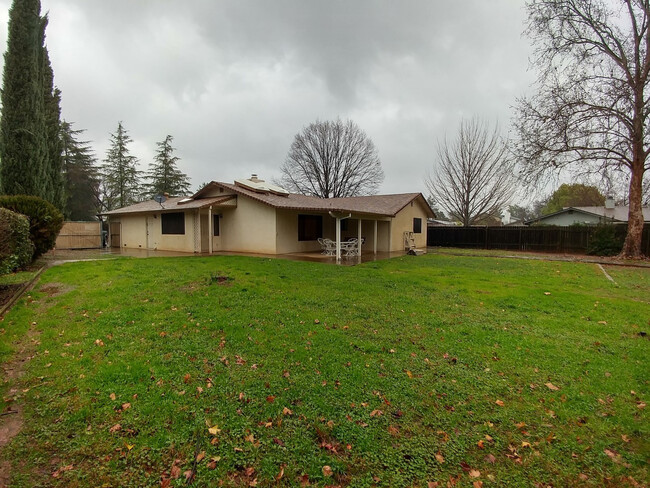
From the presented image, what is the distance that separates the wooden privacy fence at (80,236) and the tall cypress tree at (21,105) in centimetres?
433

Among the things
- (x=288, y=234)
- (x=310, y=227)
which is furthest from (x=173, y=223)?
(x=310, y=227)

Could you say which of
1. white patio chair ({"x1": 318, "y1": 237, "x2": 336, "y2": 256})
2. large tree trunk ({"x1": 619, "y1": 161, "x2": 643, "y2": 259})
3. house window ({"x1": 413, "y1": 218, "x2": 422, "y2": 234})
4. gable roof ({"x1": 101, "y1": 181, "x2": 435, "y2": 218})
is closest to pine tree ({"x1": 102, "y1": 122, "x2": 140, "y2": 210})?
gable roof ({"x1": 101, "y1": 181, "x2": 435, "y2": 218})

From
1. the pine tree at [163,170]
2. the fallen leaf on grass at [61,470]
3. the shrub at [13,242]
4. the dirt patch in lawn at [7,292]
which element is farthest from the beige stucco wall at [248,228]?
the pine tree at [163,170]

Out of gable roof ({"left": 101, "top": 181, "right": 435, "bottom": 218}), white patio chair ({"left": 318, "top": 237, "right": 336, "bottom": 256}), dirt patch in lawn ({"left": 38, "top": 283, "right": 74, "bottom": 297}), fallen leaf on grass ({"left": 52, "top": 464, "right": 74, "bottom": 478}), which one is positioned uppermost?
gable roof ({"left": 101, "top": 181, "right": 435, "bottom": 218})

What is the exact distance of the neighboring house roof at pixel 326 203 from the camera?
46.8ft

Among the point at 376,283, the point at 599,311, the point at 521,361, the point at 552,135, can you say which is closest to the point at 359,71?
the point at 552,135

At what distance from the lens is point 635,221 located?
16.4m

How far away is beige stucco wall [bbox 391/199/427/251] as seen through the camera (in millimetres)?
19883

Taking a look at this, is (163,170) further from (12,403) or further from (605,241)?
(605,241)

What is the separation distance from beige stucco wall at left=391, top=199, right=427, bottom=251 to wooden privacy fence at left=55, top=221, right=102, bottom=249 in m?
18.6

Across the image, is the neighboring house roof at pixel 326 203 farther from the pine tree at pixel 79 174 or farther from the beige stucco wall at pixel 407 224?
the pine tree at pixel 79 174

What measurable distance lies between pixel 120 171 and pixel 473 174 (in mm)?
38494

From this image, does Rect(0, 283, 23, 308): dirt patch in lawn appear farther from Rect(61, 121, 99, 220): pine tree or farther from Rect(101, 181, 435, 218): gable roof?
Rect(61, 121, 99, 220): pine tree

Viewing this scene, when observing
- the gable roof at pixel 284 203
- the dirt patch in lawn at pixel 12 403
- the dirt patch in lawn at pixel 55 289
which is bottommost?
the dirt patch in lawn at pixel 12 403
